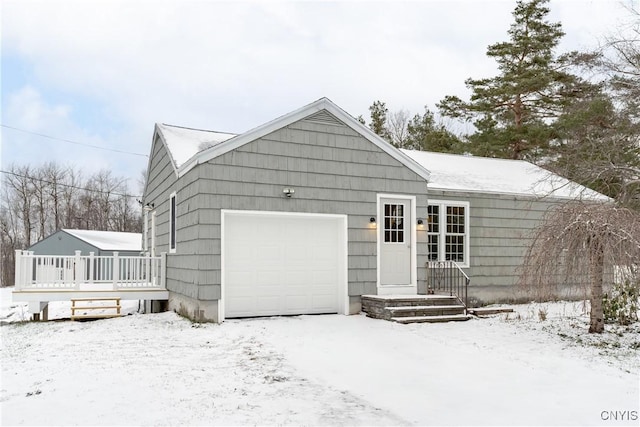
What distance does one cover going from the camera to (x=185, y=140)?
11930 millimetres

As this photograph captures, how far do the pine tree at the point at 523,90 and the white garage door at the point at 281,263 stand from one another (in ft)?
53.2

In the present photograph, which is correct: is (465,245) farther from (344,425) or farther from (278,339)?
(344,425)

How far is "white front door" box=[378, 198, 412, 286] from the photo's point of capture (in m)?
10.9

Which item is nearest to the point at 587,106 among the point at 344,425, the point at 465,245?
the point at 465,245

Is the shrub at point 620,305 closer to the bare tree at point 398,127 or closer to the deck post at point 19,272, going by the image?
the deck post at point 19,272

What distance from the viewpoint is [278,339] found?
7953 millimetres

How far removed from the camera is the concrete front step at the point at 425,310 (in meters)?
9.53

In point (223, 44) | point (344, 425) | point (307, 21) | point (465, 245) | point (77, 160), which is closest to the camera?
point (344, 425)

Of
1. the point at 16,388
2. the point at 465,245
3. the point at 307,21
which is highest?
the point at 307,21

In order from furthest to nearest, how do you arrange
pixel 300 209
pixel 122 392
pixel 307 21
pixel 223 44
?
pixel 223 44, pixel 307 21, pixel 300 209, pixel 122 392

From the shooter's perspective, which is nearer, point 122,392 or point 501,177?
point 122,392

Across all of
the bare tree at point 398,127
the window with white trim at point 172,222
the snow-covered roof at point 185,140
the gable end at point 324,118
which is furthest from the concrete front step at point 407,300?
the bare tree at point 398,127

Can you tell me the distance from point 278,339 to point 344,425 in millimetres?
3741

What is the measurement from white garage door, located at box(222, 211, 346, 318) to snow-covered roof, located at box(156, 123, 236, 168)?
2125 millimetres
